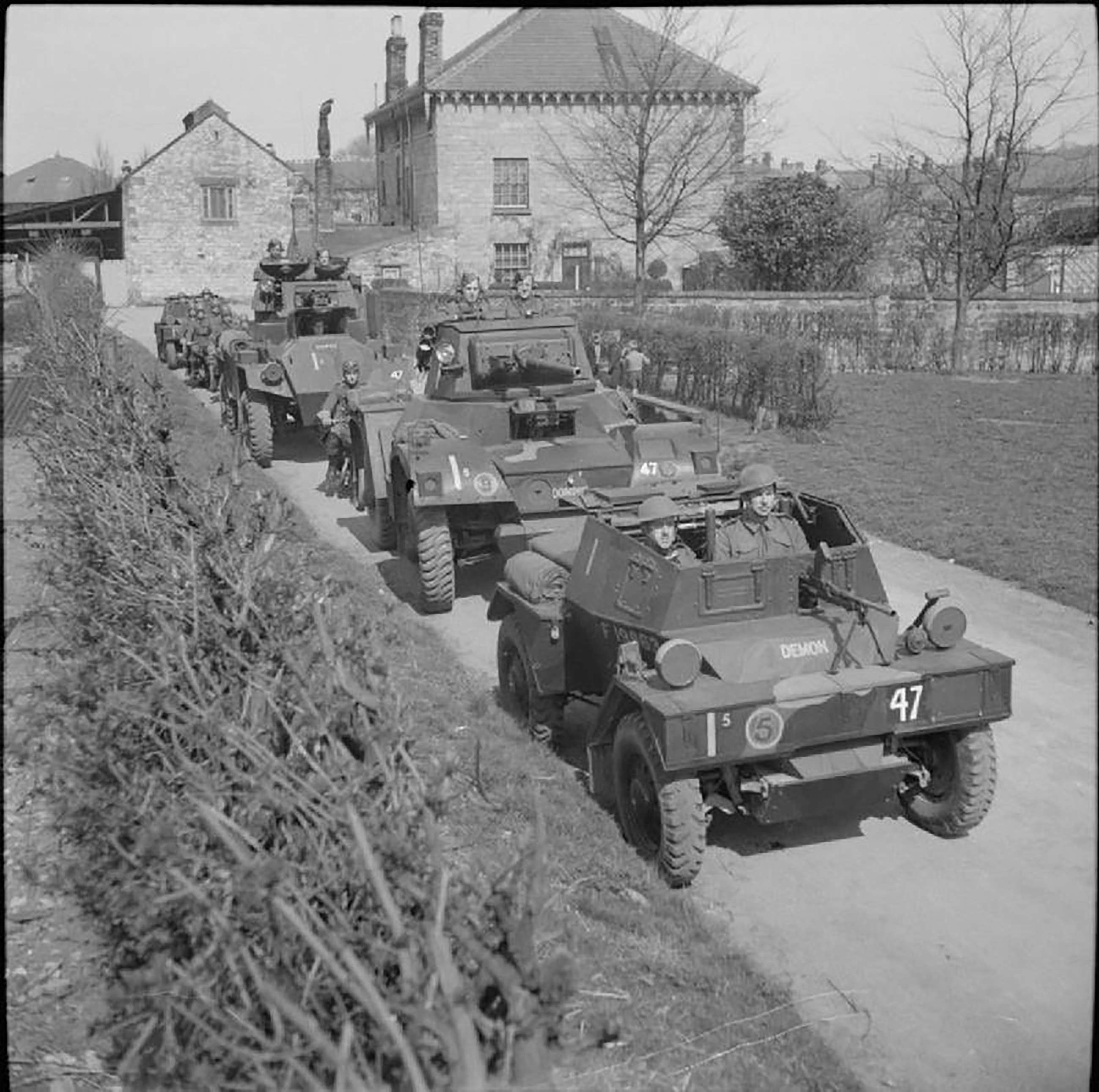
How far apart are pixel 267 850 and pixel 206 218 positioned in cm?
3490

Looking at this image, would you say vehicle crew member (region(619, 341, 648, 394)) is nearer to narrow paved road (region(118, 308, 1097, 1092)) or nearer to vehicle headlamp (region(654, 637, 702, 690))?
narrow paved road (region(118, 308, 1097, 1092))

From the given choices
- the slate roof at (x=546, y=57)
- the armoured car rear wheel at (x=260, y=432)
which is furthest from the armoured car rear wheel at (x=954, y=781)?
the slate roof at (x=546, y=57)

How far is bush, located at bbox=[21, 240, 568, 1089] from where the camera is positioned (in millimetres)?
2604

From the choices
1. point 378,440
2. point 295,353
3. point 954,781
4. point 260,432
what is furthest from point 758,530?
point 295,353

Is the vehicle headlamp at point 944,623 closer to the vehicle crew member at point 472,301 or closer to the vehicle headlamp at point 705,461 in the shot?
the vehicle headlamp at point 705,461

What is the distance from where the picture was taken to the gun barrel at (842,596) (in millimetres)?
A: 5863

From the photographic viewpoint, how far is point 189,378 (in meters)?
24.5

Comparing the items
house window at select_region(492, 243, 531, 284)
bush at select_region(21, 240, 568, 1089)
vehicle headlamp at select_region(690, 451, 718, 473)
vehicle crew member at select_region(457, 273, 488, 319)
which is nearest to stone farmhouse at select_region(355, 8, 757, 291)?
house window at select_region(492, 243, 531, 284)

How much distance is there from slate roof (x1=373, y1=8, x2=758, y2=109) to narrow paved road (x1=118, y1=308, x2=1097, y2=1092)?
21.3 m

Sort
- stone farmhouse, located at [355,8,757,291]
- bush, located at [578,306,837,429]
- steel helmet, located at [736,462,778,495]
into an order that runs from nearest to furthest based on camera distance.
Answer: steel helmet, located at [736,462,778,495] → bush, located at [578,306,837,429] → stone farmhouse, located at [355,8,757,291]

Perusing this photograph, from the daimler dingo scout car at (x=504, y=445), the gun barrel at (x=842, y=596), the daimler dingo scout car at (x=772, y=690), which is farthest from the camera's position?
the daimler dingo scout car at (x=504, y=445)

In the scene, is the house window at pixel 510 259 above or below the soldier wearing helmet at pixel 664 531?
above

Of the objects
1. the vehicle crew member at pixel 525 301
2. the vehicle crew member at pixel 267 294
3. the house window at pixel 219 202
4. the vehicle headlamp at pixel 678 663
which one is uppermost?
the house window at pixel 219 202

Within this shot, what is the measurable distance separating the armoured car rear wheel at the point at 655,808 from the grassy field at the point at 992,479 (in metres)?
1.52
